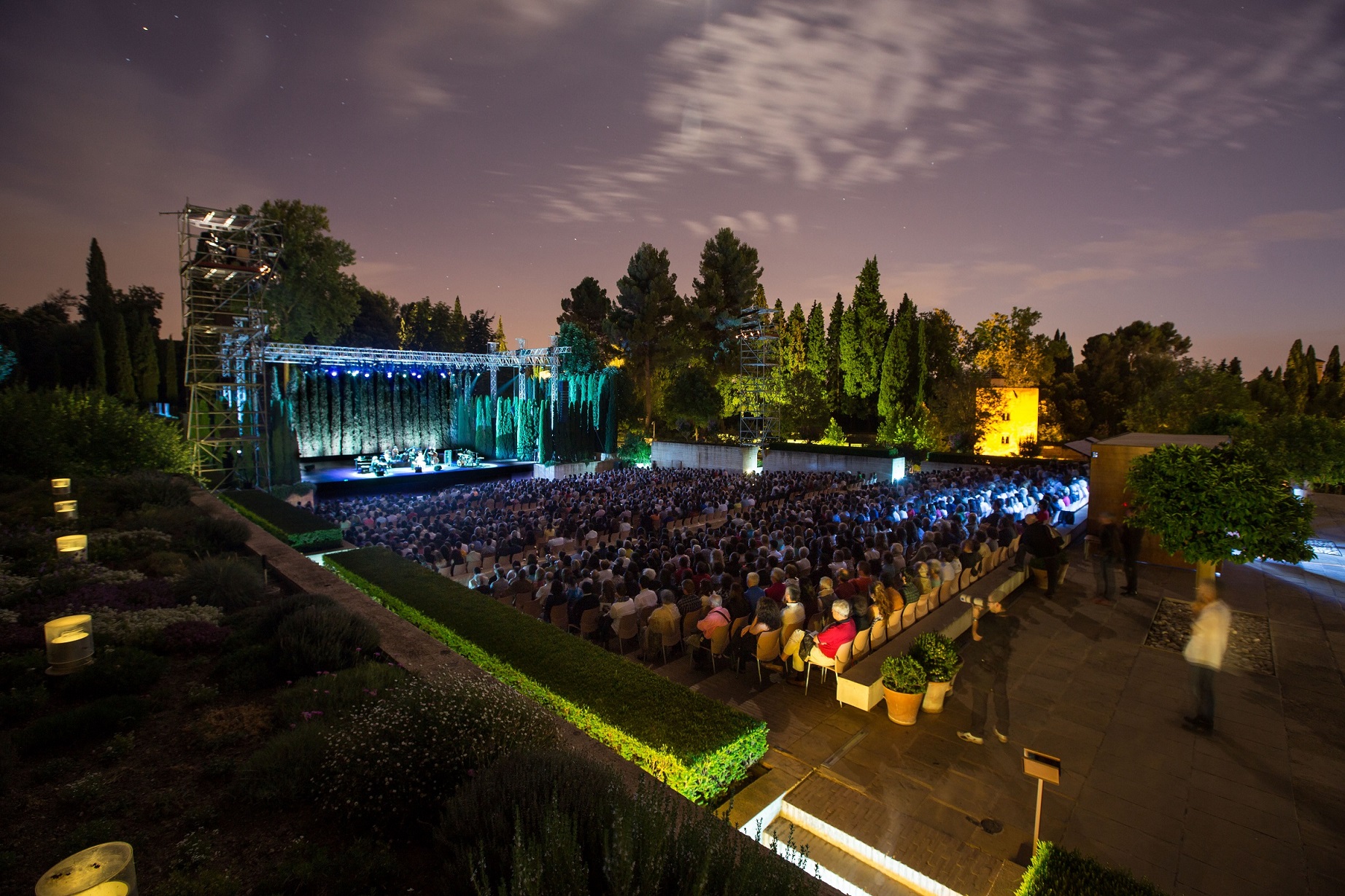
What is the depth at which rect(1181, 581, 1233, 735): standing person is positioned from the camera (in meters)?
4.61

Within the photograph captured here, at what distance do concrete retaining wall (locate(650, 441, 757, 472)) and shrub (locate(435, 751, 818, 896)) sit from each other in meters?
23.6

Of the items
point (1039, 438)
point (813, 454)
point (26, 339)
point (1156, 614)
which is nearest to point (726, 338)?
point (813, 454)

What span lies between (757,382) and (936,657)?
74.5 feet

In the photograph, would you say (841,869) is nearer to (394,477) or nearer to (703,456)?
(394,477)

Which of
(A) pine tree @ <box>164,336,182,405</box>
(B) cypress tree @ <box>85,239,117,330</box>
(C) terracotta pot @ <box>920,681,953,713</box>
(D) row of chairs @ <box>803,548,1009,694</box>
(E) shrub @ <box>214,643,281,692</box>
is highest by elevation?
(B) cypress tree @ <box>85,239,117,330</box>

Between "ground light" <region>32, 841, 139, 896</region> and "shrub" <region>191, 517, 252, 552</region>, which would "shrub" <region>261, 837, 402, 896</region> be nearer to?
"ground light" <region>32, 841, 139, 896</region>

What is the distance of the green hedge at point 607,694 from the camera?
363cm

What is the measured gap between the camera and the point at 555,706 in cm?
426

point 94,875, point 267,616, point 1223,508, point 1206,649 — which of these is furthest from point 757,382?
point 94,875

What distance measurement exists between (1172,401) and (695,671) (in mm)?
20079

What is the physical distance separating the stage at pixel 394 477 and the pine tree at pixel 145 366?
973 centimetres

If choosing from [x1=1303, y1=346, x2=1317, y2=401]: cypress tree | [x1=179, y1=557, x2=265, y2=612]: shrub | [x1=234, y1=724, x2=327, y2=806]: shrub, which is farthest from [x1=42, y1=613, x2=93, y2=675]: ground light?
[x1=1303, y1=346, x2=1317, y2=401]: cypress tree

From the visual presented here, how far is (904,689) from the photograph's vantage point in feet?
16.6

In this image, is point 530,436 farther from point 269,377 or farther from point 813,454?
point 813,454
